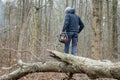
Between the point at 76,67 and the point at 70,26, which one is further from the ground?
the point at 70,26

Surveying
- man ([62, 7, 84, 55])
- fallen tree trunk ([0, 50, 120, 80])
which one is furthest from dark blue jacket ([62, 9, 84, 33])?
fallen tree trunk ([0, 50, 120, 80])

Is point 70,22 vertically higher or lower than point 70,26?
higher

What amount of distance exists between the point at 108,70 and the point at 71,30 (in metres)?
4.41

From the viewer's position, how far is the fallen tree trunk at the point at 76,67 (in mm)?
5391

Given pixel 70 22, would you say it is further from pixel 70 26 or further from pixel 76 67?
pixel 76 67

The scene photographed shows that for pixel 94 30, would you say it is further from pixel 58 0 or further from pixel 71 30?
pixel 58 0

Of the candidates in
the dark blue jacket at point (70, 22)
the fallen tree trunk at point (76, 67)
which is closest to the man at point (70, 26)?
the dark blue jacket at point (70, 22)

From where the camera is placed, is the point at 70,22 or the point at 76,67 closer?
the point at 76,67

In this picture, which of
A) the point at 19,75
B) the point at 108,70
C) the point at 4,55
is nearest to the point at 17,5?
the point at 4,55

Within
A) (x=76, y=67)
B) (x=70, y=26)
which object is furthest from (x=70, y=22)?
(x=76, y=67)

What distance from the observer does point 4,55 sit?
13453mm

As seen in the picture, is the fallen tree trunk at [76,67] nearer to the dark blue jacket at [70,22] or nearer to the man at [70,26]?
the man at [70,26]

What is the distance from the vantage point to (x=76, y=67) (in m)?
6.05

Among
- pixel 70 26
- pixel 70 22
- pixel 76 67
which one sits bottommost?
pixel 76 67
